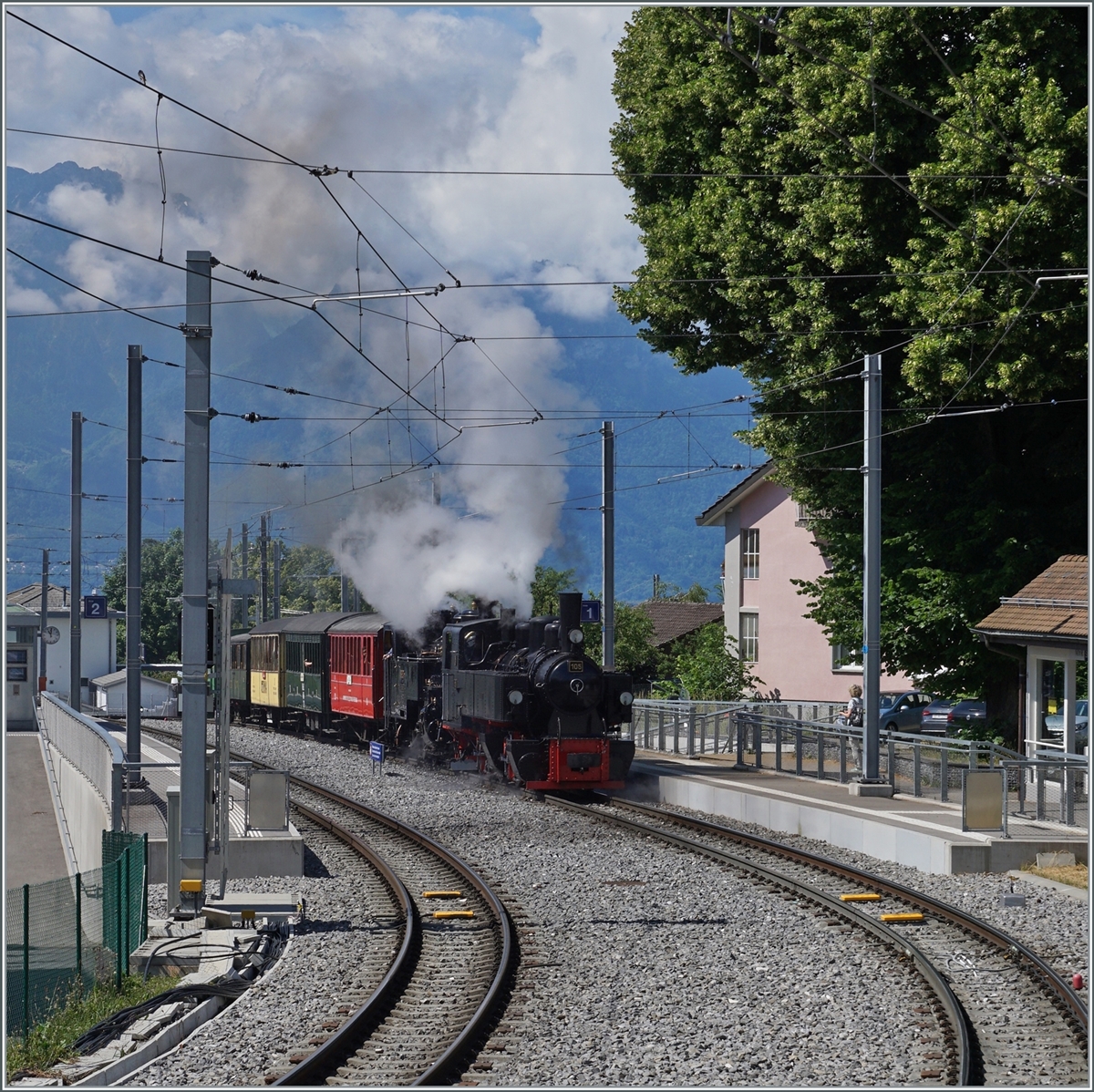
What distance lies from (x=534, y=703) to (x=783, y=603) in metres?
26.0

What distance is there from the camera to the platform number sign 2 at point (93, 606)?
3884cm

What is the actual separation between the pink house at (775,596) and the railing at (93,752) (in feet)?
73.0

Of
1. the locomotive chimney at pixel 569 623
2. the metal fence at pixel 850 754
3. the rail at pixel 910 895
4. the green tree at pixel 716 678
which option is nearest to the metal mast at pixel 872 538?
the metal fence at pixel 850 754

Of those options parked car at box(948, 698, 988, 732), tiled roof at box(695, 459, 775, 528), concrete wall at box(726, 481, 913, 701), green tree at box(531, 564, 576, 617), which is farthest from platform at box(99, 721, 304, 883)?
tiled roof at box(695, 459, 775, 528)

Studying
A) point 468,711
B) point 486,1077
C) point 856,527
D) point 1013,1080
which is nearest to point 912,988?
point 1013,1080

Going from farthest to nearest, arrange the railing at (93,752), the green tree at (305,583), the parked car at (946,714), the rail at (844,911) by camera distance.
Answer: the green tree at (305,583) → the parked car at (946,714) → the railing at (93,752) → the rail at (844,911)

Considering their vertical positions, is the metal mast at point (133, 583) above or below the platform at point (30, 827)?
above

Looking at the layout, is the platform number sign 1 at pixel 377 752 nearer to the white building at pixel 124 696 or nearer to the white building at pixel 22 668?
the white building at pixel 124 696

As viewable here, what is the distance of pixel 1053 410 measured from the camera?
25.5 metres

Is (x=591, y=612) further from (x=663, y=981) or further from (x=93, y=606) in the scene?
(x=93, y=606)

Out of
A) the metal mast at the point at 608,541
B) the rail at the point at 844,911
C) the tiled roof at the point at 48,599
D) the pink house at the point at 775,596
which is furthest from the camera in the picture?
the tiled roof at the point at 48,599

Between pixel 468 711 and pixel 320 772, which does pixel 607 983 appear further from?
pixel 320 772

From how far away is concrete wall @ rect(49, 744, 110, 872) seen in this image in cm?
2020

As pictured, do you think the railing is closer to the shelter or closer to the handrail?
the handrail
